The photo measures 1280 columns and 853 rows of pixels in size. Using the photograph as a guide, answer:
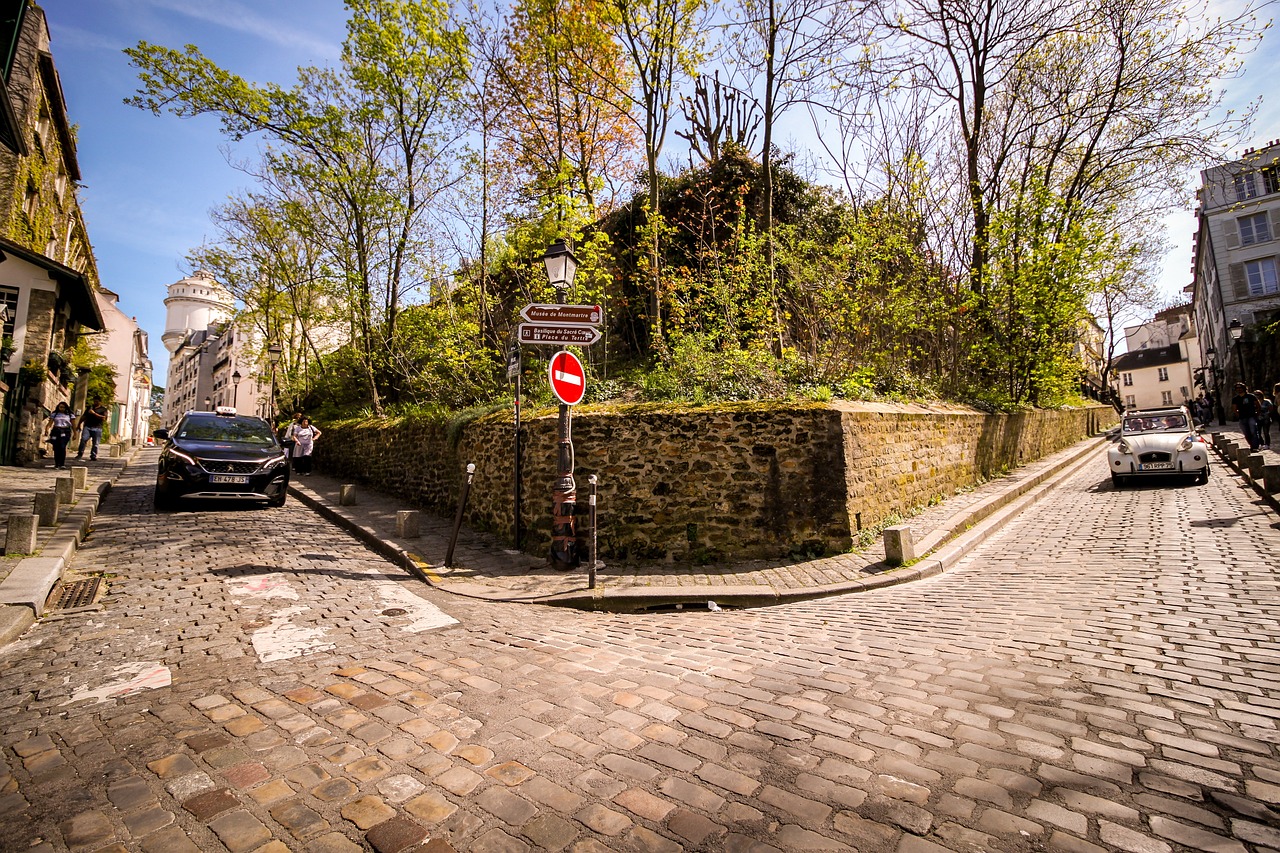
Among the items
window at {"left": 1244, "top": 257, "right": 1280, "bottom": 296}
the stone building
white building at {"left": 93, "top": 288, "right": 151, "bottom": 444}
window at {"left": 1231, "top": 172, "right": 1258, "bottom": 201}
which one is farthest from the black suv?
window at {"left": 1231, "top": 172, "right": 1258, "bottom": 201}

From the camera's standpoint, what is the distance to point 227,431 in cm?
1068

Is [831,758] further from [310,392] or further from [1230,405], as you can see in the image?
[1230,405]

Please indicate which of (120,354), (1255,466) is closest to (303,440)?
(1255,466)

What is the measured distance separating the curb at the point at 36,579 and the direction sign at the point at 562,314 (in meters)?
5.05

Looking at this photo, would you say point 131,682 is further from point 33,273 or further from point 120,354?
point 120,354

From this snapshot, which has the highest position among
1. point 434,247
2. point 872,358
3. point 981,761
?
point 434,247

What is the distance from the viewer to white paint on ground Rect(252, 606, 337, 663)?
3965mm

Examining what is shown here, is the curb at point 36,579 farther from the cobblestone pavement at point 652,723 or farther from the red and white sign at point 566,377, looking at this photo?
the red and white sign at point 566,377

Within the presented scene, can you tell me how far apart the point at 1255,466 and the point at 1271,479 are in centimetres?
198

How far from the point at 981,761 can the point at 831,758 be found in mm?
648

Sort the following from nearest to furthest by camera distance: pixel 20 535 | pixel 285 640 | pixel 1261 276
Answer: pixel 285 640
pixel 20 535
pixel 1261 276

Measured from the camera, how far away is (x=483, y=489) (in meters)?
9.13

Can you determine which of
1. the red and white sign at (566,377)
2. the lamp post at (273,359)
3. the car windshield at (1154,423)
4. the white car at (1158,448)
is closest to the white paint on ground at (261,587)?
the red and white sign at (566,377)

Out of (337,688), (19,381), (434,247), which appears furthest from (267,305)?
(337,688)
